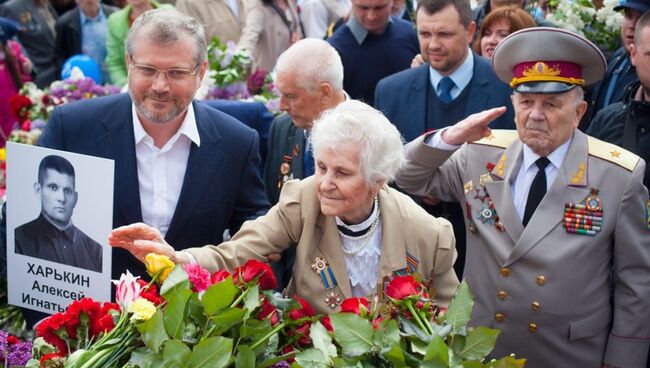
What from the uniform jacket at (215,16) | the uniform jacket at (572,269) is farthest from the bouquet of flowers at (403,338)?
the uniform jacket at (215,16)

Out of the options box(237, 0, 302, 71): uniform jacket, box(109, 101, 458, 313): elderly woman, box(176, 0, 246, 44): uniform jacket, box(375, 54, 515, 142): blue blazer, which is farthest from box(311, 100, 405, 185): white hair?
box(176, 0, 246, 44): uniform jacket

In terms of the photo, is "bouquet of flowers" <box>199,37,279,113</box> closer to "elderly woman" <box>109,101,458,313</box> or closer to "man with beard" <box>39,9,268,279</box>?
"man with beard" <box>39,9,268,279</box>

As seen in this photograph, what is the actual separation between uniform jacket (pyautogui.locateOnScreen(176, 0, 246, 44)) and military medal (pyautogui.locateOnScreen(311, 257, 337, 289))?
19.5 feet

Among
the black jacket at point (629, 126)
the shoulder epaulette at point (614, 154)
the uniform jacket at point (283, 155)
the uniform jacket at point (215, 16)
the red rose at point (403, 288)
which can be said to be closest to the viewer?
the red rose at point (403, 288)

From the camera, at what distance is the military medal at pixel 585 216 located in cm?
378

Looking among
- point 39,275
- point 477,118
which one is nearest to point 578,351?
point 477,118

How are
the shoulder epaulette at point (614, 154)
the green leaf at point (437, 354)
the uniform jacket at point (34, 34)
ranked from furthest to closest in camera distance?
1. the uniform jacket at point (34, 34)
2. the shoulder epaulette at point (614, 154)
3. the green leaf at point (437, 354)

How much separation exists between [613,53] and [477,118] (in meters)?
2.51

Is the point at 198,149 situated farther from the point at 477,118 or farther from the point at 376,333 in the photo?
the point at 376,333

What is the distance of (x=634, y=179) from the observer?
12.5 feet

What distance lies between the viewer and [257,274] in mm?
2963

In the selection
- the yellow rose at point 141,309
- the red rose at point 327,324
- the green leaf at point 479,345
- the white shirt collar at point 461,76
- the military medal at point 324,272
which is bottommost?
the military medal at point 324,272

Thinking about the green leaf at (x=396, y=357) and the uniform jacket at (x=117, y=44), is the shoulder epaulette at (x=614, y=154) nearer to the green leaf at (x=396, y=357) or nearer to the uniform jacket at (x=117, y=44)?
the green leaf at (x=396, y=357)

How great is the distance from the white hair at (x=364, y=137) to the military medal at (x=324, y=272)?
32 centimetres
